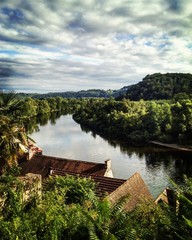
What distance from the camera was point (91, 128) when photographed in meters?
102

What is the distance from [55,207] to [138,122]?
238 feet

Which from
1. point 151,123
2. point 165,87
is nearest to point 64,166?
point 151,123

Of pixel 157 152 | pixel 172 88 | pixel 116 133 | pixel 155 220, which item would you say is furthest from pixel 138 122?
pixel 172 88

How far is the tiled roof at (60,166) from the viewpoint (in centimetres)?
2684

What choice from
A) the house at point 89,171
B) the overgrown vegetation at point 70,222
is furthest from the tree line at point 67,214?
the house at point 89,171

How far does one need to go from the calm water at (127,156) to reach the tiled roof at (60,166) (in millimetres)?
10918

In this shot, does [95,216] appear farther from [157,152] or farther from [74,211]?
[157,152]

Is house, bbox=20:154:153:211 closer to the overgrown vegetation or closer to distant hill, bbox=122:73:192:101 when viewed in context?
the overgrown vegetation

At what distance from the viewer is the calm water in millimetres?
42950

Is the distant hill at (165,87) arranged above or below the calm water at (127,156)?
above

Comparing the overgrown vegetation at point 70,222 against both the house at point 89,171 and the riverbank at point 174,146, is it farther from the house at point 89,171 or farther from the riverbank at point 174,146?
the riverbank at point 174,146

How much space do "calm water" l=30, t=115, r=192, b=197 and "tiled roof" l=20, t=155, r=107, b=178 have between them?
1092cm

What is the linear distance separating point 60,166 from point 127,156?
98.7ft

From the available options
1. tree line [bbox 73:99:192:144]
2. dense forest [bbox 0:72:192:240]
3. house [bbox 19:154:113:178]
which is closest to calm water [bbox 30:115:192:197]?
tree line [bbox 73:99:192:144]
